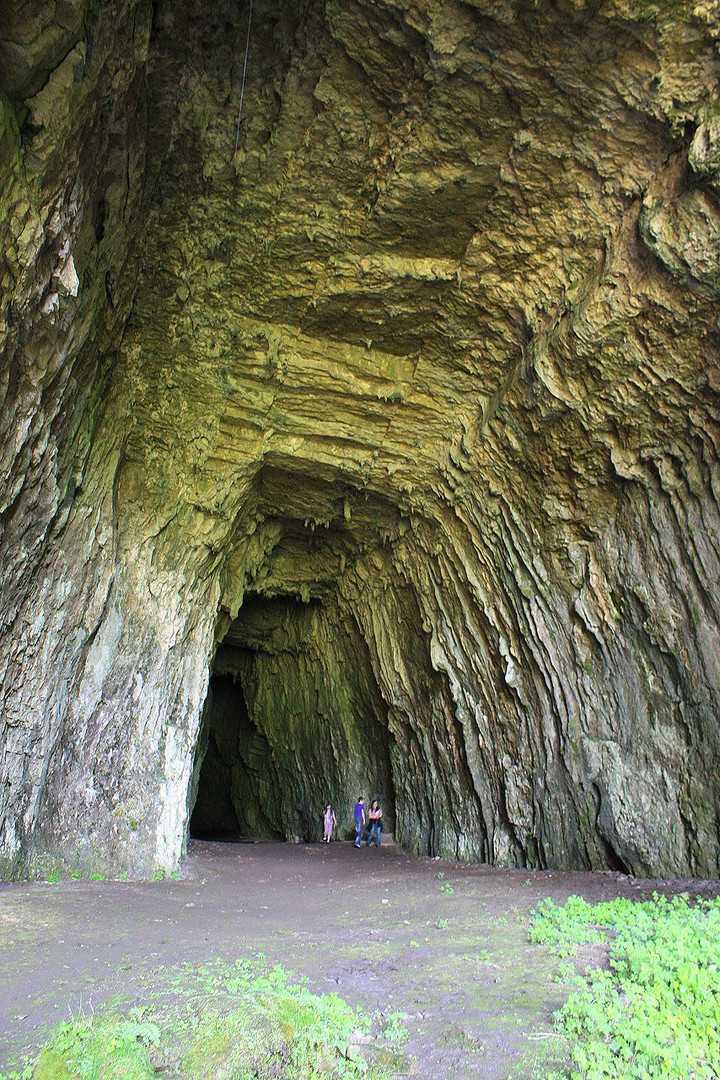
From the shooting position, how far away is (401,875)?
36.2 ft

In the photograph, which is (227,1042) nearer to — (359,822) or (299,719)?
(359,822)

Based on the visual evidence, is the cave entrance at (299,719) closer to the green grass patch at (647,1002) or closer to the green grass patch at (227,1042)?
the green grass patch at (647,1002)

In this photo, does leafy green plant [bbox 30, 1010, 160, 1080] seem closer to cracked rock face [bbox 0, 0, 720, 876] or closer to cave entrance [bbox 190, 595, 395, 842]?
cracked rock face [bbox 0, 0, 720, 876]

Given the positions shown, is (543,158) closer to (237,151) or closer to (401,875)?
(237,151)

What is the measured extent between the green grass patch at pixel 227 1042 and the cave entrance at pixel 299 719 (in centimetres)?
1273

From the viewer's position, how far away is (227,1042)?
10.6ft

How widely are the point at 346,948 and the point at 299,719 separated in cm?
1473

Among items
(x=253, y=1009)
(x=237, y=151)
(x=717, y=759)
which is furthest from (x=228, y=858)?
(x=237, y=151)

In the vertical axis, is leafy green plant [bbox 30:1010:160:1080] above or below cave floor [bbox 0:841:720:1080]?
above

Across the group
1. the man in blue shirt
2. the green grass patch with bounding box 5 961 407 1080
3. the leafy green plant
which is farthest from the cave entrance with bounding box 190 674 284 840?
the leafy green plant

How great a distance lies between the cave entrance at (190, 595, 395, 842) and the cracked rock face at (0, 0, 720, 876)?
4.04 m

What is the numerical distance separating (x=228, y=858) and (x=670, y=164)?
13.6 metres

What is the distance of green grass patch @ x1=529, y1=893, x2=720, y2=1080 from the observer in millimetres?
3420

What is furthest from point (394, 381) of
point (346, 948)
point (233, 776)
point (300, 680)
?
point (233, 776)
